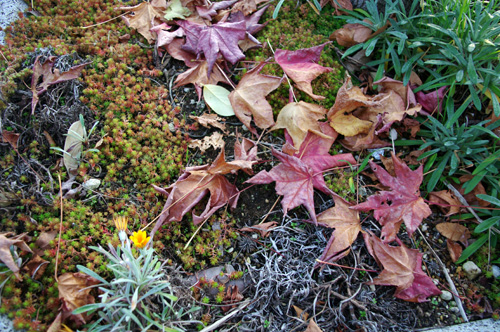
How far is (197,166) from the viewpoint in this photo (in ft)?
7.88

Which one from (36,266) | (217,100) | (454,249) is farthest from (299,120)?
(36,266)

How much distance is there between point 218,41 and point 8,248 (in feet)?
6.57

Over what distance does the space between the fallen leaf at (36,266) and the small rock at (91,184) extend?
54 cm

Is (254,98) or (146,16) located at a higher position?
(146,16)

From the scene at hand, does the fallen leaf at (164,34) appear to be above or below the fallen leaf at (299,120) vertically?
above

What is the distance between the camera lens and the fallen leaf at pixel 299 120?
8.08ft

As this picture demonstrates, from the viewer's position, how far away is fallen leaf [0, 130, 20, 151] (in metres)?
2.36

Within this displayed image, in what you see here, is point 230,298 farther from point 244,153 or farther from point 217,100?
point 217,100

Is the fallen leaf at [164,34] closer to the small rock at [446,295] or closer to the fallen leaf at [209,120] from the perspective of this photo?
the fallen leaf at [209,120]

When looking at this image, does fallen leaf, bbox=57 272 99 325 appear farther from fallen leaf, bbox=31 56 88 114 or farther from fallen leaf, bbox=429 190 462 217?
fallen leaf, bbox=429 190 462 217

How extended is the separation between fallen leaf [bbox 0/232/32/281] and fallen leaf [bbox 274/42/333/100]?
6.92 ft

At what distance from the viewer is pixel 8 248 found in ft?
6.38

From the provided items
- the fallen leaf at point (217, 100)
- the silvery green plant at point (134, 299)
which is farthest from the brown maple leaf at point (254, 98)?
the silvery green plant at point (134, 299)

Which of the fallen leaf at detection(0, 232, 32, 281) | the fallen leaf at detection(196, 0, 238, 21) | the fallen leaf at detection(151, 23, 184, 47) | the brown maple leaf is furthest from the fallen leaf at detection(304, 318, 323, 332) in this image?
the fallen leaf at detection(196, 0, 238, 21)
